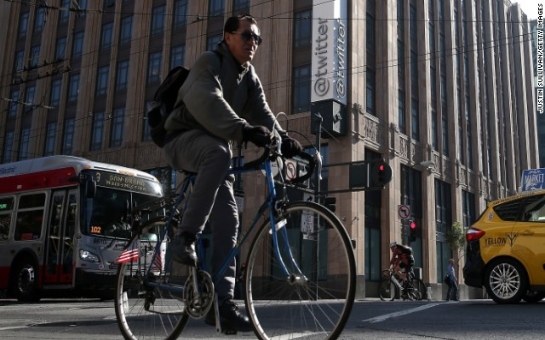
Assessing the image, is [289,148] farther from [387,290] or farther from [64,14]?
[64,14]

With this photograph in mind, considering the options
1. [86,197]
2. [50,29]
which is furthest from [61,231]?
[50,29]

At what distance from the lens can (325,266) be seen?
10.2ft

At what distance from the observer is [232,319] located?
3.29 meters

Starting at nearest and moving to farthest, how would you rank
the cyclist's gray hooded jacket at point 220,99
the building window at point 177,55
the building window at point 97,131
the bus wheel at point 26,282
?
the cyclist's gray hooded jacket at point 220,99 < the bus wheel at point 26,282 < the building window at point 177,55 < the building window at point 97,131

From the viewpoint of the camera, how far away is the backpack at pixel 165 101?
3.84 meters

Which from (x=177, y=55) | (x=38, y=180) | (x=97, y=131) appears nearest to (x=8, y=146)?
(x=97, y=131)

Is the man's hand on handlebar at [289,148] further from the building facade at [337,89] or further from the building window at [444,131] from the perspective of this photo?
the building window at [444,131]

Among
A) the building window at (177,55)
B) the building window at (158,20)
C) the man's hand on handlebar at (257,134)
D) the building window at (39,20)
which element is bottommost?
→ the man's hand on handlebar at (257,134)

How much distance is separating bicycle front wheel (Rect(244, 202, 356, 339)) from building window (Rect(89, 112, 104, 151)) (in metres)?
33.1

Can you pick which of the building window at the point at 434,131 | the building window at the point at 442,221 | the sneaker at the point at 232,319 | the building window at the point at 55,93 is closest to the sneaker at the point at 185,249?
the sneaker at the point at 232,319

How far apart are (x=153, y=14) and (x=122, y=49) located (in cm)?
274

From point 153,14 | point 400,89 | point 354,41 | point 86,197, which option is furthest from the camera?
point 153,14

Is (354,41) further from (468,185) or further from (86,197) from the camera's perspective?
(86,197)

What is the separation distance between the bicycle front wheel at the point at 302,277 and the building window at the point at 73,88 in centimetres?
3564
